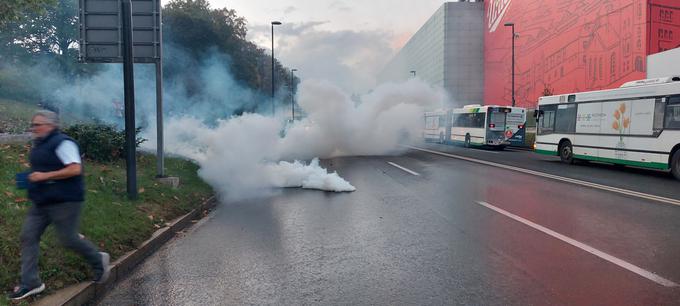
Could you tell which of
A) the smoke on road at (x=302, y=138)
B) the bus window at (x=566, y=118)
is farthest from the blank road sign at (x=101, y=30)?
the bus window at (x=566, y=118)

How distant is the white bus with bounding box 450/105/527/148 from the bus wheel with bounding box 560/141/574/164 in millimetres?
8817

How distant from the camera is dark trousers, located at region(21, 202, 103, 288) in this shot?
13.5ft

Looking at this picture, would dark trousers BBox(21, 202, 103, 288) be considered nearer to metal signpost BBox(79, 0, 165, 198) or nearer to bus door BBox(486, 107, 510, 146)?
metal signpost BBox(79, 0, 165, 198)

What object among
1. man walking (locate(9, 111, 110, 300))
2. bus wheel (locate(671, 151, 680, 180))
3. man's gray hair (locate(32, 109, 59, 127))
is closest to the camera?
man walking (locate(9, 111, 110, 300))

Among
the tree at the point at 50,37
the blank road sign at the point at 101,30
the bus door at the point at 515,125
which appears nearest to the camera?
the blank road sign at the point at 101,30

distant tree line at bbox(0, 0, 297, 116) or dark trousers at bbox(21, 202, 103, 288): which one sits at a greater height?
distant tree line at bbox(0, 0, 297, 116)

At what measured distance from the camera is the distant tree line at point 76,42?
928 inches

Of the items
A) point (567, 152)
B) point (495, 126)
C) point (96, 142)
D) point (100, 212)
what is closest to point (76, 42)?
point (96, 142)

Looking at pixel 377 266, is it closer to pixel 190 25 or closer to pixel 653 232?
pixel 653 232

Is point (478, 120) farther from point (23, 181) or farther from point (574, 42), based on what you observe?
point (23, 181)

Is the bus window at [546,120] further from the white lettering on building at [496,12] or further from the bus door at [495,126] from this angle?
the white lettering on building at [496,12]

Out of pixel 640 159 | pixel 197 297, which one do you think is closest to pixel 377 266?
pixel 197 297

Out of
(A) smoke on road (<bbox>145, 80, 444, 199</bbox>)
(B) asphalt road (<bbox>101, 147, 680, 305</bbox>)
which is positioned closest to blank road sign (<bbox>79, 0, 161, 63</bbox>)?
(B) asphalt road (<bbox>101, 147, 680, 305</bbox>)

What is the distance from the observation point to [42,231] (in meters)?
4.25
